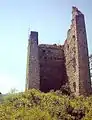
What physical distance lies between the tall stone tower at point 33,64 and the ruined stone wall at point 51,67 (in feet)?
4.90

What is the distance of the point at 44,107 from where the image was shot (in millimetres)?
15742

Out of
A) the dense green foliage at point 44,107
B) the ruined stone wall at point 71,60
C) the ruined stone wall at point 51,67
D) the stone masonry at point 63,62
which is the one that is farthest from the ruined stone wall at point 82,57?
the ruined stone wall at point 51,67

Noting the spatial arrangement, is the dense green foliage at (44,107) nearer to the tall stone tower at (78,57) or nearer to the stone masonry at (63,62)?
the tall stone tower at (78,57)

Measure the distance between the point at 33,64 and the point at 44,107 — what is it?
5606 millimetres

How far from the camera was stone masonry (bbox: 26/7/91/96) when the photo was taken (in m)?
18.5

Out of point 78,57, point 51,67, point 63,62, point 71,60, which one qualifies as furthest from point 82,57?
point 51,67

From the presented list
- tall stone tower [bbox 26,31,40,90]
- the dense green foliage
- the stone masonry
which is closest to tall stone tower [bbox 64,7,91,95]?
the stone masonry

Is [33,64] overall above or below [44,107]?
above

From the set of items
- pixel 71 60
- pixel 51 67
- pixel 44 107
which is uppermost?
pixel 71 60

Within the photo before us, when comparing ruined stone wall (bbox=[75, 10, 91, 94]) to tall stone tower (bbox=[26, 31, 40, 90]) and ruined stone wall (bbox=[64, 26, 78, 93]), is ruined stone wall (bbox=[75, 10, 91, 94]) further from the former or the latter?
tall stone tower (bbox=[26, 31, 40, 90])

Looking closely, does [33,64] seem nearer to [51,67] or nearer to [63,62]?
[51,67]

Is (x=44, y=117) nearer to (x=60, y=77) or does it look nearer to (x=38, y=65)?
(x=38, y=65)

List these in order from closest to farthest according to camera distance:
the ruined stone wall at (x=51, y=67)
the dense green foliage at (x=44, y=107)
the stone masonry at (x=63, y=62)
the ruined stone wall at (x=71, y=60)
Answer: the dense green foliage at (x=44, y=107) → the stone masonry at (x=63, y=62) → the ruined stone wall at (x=71, y=60) → the ruined stone wall at (x=51, y=67)

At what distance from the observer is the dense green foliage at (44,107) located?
46.7 feet
